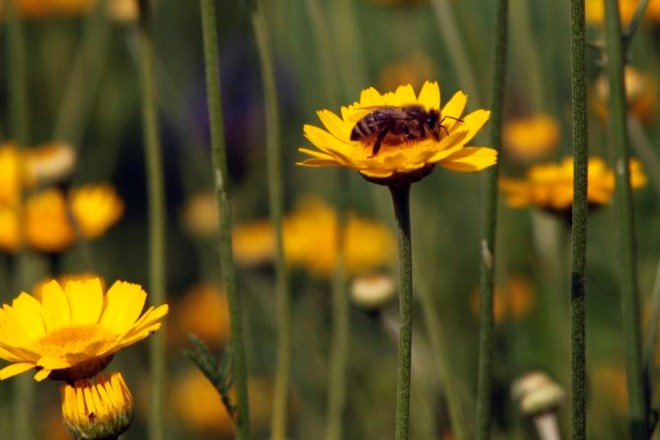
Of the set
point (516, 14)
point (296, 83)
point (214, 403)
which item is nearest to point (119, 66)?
point (296, 83)

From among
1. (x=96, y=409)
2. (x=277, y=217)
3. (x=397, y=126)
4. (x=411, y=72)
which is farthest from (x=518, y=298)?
(x=96, y=409)

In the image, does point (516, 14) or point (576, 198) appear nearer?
point (576, 198)

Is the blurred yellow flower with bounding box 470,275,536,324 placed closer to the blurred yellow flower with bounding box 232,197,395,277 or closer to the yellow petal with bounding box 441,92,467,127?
the blurred yellow flower with bounding box 232,197,395,277

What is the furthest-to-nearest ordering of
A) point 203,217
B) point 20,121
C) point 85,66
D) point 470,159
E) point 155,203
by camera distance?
point 203,217
point 85,66
point 20,121
point 155,203
point 470,159

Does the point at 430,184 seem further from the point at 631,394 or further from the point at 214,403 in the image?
the point at 631,394

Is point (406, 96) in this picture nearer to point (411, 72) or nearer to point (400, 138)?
point (400, 138)
